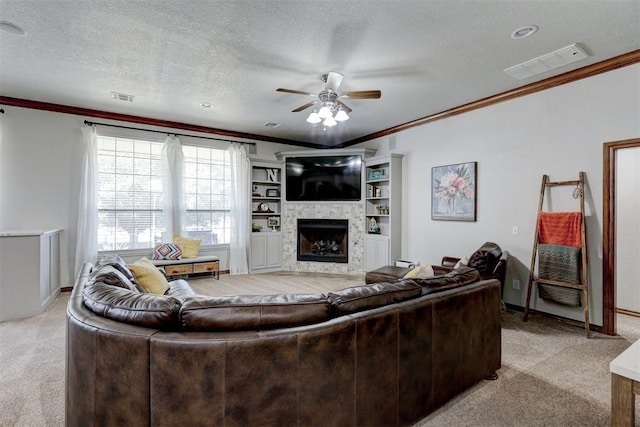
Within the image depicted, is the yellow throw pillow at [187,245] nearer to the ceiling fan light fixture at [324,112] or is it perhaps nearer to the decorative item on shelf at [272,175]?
the decorative item on shelf at [272,175]

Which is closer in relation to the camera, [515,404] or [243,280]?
[515,404]

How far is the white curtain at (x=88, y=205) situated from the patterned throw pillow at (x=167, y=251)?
85cm

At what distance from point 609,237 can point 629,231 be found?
1239 mm

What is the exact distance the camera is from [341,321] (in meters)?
1.53

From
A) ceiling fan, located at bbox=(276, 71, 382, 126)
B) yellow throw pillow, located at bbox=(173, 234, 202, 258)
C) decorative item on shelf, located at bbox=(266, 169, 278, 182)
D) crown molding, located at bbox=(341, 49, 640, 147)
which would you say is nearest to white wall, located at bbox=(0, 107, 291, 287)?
yellow throw pillow, located at bbox=(173, 234, 202, 258)

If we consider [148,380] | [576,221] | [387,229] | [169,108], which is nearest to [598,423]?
[576,221]

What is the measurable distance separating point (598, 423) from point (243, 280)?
4875mm

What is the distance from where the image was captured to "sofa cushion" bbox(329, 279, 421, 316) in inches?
64.9

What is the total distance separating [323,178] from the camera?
21.6ft

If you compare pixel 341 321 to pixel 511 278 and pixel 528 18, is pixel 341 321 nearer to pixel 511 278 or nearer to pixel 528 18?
pixel 528 18

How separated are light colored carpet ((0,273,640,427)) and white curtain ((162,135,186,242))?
7.01 ft

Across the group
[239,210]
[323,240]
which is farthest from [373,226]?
[239,210]

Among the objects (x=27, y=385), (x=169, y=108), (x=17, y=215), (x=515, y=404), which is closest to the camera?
(x=515, y=404)

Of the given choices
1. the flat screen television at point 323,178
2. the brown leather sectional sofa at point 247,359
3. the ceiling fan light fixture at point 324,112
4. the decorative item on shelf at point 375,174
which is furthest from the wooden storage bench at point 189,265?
the brown leather sectional sofa at point 247,359
